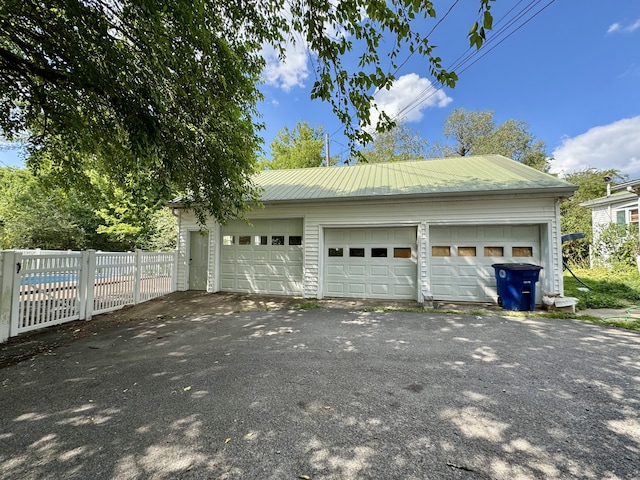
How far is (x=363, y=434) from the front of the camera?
215cm

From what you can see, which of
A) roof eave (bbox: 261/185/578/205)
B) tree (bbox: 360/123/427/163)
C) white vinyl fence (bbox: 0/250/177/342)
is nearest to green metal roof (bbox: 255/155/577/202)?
roof eave (bbox: 261/185/578/205)

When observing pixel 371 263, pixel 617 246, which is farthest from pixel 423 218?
pixel 617 246

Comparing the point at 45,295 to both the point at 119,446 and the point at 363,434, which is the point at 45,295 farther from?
the point at 363,434

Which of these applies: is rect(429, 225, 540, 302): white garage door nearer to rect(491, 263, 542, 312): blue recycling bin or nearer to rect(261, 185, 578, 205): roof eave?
rect(491, 263, 542, 312): blue recycling bin

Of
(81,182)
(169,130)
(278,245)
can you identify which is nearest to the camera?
(169,130)

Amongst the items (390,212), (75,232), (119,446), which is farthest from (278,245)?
(75,232)

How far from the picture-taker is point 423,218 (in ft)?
24.3

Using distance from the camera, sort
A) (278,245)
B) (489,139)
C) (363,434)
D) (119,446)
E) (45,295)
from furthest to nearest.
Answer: (489,139) < (278,245) < (45,295) < (363,434) < (119,446)

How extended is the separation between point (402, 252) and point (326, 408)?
5.76 m

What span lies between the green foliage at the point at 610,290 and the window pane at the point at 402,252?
156 inches

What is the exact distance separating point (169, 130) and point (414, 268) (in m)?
6.35

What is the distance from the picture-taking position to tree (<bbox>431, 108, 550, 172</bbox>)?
20.8 metres

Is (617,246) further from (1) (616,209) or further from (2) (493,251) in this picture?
(2) (493,251)

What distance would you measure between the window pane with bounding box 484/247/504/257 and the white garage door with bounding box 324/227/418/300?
5.73 feet
